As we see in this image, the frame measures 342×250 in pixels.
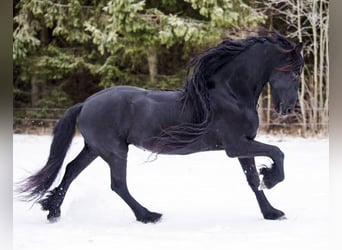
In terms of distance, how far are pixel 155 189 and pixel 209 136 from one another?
22.7 inches

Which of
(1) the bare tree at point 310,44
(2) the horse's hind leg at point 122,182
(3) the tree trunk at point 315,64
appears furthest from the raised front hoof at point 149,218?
(3) the tree trunk at point 315,64

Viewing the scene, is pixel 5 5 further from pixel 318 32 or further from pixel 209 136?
pixel 318 32

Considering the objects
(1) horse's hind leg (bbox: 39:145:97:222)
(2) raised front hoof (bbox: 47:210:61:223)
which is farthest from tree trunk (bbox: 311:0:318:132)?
(2) raised front hoof (bbox: 47:210:61:223)

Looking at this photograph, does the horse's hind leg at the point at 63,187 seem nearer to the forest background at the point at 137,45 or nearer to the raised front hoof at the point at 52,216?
the raised front hoof at the point at 52,216

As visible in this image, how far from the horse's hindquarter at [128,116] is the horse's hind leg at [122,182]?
0.07m

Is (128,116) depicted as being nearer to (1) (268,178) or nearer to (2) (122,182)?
(2) (122,182)

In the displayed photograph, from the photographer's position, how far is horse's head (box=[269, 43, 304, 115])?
2.12 m

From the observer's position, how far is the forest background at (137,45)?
339cm

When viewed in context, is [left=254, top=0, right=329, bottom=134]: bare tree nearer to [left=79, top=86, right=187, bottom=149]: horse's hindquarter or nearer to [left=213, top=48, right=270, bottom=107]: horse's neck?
[left=213, top=48, right=270, bottom=107]: horse's neck

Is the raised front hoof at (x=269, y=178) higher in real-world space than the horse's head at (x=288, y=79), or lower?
lower

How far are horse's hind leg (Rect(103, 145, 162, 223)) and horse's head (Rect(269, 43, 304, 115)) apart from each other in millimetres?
762

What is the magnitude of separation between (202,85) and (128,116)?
38 cm

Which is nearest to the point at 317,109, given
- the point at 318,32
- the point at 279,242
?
the point at 318,32

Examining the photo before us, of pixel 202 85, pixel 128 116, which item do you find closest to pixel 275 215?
pixel 202 85
